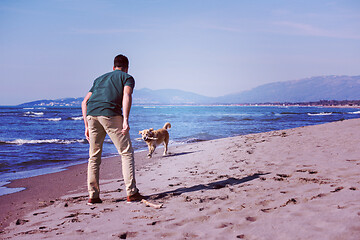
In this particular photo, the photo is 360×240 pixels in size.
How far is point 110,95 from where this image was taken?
3.74 metres

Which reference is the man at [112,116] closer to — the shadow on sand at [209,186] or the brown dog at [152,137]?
the shadow on sand at [209,186]

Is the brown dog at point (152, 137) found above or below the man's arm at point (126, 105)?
below

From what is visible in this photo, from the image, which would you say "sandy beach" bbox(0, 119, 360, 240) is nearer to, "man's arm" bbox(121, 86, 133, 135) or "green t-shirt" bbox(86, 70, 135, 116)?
"man's arm" bbox(121, 86, 133, 135)

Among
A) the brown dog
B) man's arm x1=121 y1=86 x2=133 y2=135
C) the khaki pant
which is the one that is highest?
man's arm x1=121 y1=86 x2=133 y2=135

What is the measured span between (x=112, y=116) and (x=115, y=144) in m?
0.41

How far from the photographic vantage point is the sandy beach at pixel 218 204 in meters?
2.54

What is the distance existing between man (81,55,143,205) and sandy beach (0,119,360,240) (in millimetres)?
414

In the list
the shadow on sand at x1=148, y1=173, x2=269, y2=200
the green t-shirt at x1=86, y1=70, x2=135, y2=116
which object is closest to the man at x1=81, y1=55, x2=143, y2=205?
the green t-shirt at x1=86, y1=70, x2=135, y2=116

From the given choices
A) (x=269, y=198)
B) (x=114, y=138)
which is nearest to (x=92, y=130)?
(x=114, y=138)

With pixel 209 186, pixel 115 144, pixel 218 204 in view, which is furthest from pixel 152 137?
→ pixel 218 204

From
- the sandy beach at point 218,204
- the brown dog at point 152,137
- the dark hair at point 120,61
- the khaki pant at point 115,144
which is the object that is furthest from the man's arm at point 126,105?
the brown dog at point 152,137

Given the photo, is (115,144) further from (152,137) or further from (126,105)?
(152,137)

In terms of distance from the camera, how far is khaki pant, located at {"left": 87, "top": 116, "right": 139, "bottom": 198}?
12.3 ft

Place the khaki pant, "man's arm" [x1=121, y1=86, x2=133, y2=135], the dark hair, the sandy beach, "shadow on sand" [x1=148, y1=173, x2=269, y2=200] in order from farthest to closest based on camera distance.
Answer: "shadow on sand" [x1=148, y1=173, x2=269, y2=200] < the dark hair < the khaki pant < "man's arm" [x1=121, y1=86, x2=133, y2=135] < the sandy beach
